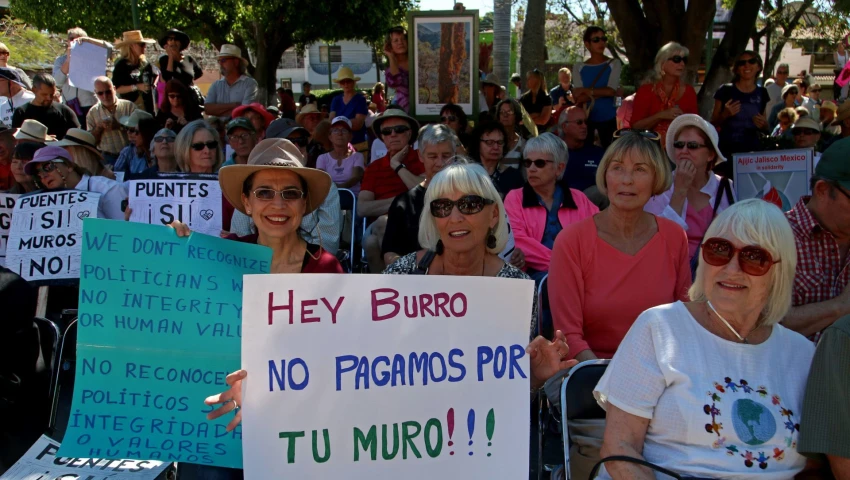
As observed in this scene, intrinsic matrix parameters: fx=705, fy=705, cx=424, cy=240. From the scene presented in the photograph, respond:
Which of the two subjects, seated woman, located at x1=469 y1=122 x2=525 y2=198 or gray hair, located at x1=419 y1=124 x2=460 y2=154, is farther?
seated woman, located at x1=469 y1=122 x2=525 y2=198

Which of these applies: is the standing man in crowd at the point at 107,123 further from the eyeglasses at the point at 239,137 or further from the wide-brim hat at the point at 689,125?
the wide-brim hat at the point at 689,125

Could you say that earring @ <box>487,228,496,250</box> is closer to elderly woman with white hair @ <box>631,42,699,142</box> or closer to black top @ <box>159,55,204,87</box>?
elderly woman with white hair @ <box>631,42,699,142</box>

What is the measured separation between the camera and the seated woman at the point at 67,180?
5.21 m

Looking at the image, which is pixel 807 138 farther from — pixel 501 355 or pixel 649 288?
pixel 501 355

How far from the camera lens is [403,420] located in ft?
8.32

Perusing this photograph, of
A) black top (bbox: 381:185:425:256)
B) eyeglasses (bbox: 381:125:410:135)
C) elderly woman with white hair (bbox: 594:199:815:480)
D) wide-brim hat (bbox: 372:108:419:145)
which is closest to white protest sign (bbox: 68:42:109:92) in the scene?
wide-brim hat (bbox: 372:108:419:145)

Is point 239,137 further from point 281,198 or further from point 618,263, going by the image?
point 618,263

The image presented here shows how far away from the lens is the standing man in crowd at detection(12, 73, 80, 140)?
9328 mm

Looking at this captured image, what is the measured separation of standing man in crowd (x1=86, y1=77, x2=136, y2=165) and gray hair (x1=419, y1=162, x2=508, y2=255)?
22.1 feet

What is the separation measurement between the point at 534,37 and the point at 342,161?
289 inches

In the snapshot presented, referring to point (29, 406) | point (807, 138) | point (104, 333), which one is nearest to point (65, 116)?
point (29, 406)

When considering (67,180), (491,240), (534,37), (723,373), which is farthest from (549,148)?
(534,37)

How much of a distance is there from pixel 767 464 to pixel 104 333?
8.44 ft

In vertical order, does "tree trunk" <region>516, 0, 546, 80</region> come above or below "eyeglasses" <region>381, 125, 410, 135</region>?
above
